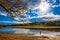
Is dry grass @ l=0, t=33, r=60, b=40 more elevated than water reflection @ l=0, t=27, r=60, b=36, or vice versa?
water reflection @ l=0, t=27, r=60, b=36

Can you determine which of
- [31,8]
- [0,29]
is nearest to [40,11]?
[31,8]

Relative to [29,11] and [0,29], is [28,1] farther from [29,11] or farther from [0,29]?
[0,29]

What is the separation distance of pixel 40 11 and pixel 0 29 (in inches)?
28.6

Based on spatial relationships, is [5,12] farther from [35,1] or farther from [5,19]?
[35,1]

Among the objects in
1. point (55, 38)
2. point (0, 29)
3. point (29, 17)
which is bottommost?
point (55, 38)

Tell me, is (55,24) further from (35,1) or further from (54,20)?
(35,1)

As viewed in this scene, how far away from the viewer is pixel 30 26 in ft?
8.13

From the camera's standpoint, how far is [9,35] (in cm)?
250

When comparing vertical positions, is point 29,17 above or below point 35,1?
below

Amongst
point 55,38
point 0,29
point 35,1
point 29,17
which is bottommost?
point 55,38

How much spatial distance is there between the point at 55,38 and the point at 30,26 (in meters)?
0.44

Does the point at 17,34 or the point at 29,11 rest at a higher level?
the point at 29,11

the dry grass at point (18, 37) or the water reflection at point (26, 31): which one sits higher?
the water reflection at point (26, 31)

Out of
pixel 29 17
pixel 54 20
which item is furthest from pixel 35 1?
pixel 54 20
